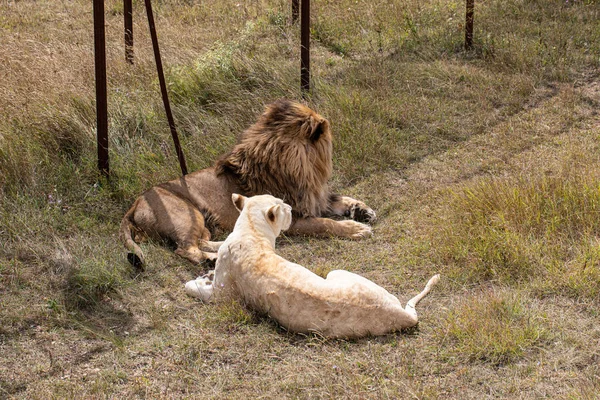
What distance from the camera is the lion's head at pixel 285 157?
5754mm

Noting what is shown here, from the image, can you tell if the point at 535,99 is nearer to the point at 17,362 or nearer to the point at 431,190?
the point at 431,190

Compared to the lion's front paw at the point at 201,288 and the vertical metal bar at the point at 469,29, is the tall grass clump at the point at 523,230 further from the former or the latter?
the vertical metal bar at the point at 469,29

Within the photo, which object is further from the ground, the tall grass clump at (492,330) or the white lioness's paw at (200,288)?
the tall grass clump at (492,330)

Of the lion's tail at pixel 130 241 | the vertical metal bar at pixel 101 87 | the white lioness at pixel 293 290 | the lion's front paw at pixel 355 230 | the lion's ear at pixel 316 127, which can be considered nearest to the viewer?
the white lioness at pixel 293 290

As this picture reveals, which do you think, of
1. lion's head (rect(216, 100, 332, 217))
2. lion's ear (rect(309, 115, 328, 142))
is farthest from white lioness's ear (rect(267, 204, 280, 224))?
lion's ear (rect(309, 115, 328, 142))

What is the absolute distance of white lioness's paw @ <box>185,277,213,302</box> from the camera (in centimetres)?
464

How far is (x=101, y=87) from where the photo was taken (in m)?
6.06

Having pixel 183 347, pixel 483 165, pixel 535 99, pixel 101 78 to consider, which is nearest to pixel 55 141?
pixel 101 78

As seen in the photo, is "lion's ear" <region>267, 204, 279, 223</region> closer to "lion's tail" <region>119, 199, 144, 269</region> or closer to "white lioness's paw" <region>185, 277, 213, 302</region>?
"white lioness's paw" <region>185, 277, 213, 302</region>

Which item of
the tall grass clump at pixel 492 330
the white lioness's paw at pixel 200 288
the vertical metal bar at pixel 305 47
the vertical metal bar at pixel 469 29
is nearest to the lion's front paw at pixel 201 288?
the white lioness's paw at pixel 200 288

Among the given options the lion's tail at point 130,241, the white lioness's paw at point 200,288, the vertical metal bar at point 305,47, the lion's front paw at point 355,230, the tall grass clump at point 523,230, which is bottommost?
the white lioness's paw at point 200,288

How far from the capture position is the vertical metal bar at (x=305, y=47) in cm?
720

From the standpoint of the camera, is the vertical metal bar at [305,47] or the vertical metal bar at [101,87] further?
the vertical metal bar at [305,47]

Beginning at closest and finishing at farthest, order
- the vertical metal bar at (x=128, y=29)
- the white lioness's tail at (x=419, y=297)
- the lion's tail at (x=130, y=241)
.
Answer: the white lioness's tail at (x=419, y=297)
the lion's tail at (x=130, y=241)
the vertical metal bar at (x=128, y=29)
